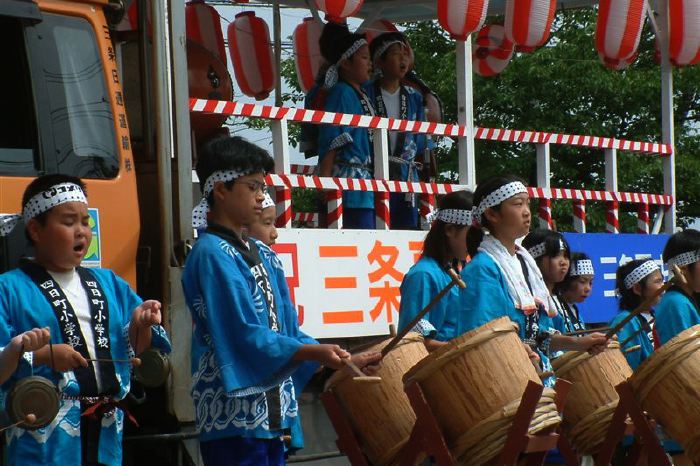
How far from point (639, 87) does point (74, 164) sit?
585 inches

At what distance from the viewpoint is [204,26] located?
10547 mm

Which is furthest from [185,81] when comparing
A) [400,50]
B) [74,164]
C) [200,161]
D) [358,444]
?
[400,50]

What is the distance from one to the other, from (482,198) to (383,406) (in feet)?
3.34

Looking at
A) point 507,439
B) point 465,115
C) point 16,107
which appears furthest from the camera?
point 465,115

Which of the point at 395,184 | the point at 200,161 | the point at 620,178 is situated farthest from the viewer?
the point at 620,178

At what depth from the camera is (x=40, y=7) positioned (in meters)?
5.27

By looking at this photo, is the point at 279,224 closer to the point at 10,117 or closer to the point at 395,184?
the point at 395,184

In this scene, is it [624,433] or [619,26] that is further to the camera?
[619,26]

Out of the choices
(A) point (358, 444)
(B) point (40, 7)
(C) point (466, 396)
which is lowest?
(A) point (358, 444)

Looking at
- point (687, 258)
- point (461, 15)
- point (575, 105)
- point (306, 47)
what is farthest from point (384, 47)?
point (575, 105)

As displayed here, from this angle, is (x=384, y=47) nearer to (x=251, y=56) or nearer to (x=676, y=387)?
(x=251, y=56)

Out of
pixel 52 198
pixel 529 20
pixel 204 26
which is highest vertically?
pixel 204 26

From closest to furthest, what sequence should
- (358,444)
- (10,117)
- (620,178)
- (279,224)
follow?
1. (10,117)
2. (358,444)
3. (279,224)
4. (620,178)

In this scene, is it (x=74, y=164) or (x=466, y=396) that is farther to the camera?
(x=74, y=164)
